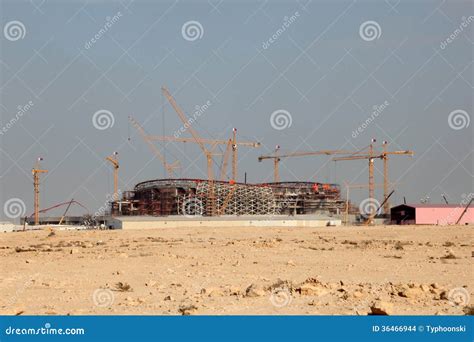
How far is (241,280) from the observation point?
2145cm

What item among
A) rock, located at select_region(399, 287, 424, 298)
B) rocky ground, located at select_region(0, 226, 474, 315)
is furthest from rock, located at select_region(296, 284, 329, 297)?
rock, located at select_region(399, 287, 424, 298)

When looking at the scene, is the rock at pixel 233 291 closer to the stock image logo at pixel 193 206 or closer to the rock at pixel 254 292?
the rock at pixel 254 292

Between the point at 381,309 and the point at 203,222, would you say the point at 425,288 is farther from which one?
the point at 203,222

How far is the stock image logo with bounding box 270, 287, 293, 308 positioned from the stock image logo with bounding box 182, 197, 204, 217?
9980 cm

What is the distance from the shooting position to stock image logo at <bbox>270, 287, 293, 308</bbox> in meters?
15.7

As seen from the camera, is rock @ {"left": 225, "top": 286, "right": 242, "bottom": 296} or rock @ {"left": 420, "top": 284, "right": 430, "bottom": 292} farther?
rock @ {"left": 420, "top": 284, "right": 430, "bottom": 292}

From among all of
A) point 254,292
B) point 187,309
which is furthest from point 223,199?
point 187,309

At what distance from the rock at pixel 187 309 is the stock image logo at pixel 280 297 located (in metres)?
1.72

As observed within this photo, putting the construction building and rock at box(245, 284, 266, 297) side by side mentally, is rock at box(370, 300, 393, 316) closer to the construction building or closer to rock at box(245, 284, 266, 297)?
rock at box(245, 284, 266, 297)

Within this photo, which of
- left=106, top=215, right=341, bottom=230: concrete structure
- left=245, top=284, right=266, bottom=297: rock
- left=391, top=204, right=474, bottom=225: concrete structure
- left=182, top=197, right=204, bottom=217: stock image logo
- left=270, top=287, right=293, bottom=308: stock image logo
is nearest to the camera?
left=270, top=287, right=293, bottom=308: stock image logo

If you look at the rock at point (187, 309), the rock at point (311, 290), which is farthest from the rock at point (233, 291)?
the rock at point (187, 309)

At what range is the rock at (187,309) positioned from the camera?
14409mm
